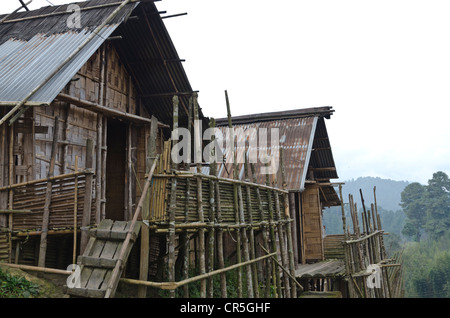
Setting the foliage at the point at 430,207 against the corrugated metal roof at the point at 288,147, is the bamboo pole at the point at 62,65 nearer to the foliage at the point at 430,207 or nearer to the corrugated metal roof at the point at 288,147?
the corrugated metal roof at the point at 288,147

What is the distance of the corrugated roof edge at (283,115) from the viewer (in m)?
17.8

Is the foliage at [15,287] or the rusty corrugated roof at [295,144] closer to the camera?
the foliage at [15,287]

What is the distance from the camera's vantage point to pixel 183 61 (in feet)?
35.0

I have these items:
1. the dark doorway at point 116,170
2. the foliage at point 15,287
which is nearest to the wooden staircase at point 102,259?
the foliage at point 15,287

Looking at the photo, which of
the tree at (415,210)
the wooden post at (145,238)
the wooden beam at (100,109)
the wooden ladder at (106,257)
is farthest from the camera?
the tree at (415,210)

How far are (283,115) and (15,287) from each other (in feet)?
47.6

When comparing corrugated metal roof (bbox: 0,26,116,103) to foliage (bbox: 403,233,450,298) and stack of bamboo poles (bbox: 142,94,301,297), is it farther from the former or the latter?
foliage (bbox: 403,233,450,298)

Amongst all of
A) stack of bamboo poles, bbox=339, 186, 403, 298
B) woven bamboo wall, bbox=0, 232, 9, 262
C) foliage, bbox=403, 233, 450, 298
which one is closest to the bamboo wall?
woven bamboo wall, bbox=0, 232, 9, 262

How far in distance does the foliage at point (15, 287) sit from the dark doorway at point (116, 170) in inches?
175

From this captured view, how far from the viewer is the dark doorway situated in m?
11.0
